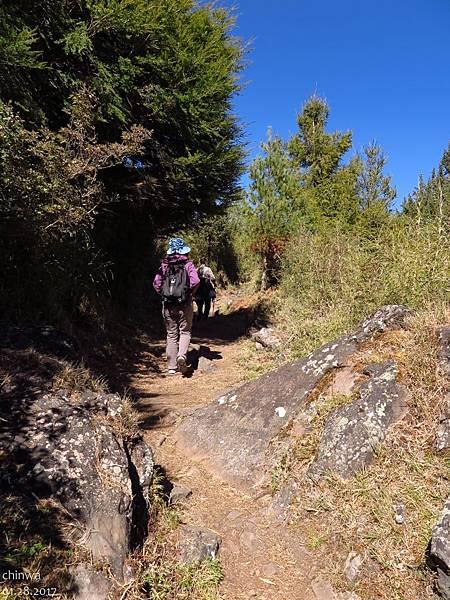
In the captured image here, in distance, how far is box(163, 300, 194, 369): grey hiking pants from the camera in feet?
21.5

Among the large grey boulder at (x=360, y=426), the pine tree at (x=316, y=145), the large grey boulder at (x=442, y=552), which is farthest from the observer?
the pine tree at (x=316, y=145)

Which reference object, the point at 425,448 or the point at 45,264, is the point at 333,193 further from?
the point at 425,448

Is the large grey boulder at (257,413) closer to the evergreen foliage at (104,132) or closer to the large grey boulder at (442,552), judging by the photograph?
the large grey boulder at (442,552)

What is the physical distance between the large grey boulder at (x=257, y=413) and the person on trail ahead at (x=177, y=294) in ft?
6.81

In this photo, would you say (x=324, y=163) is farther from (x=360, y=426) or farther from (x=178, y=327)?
(x=360, y=426)

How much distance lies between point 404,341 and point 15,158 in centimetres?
433

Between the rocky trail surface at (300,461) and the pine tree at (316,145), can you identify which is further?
the pine tree at (316,145)

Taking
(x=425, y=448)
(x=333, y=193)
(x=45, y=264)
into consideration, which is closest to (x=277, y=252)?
(x=333, y=193)

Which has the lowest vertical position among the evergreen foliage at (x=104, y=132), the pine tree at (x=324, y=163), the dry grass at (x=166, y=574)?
the dry grass at (x=166, y=574)

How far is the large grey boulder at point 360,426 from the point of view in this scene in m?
3.13

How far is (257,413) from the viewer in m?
4.13

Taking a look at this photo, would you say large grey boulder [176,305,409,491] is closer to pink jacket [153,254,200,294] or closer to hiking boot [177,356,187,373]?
hiking boot [177,356,187,373]

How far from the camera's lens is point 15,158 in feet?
14.5

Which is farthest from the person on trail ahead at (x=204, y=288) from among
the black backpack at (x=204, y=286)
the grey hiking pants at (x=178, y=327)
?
the grey hiking pants at (x=178, y=327)
